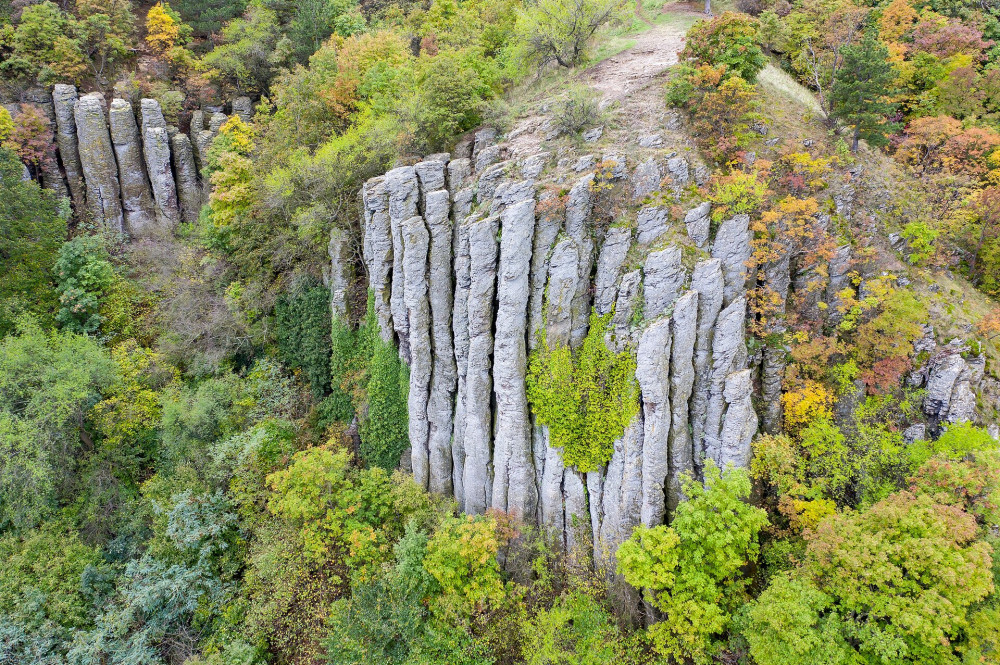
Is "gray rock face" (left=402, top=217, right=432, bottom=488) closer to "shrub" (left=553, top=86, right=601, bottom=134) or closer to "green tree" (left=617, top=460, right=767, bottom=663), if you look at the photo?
"shrub" (left=553, top=86, right=601, bottom=134)

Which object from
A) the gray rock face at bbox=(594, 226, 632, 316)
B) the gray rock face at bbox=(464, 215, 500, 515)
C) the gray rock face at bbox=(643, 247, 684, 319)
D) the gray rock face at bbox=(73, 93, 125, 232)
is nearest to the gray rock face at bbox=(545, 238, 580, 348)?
the gray rock face at bbox=(594, 226, 632, 316)

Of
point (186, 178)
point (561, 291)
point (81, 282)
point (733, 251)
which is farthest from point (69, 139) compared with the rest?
point (733, 251)

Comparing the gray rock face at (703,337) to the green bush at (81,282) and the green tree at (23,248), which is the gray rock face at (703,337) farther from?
the green tree at (23,248)

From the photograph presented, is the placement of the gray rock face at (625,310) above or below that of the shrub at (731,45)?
below

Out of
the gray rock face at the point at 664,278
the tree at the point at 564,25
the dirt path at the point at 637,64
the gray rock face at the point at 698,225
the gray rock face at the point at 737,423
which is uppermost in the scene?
the tree at the point at 564,25

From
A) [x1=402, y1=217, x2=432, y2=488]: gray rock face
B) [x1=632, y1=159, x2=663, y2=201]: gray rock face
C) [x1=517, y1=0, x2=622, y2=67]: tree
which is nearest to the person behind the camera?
[x1=632, y1=159, x2=663, y2=201]: gray rock face

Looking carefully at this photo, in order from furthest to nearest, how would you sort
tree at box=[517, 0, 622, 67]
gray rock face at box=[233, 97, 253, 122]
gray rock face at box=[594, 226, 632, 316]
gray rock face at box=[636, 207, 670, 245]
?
gray rock face at box=[233, 97, 253, 122], tree at box=[517, 0, 622, 67], gray rock face at box=[594, 226, 632, 316], gray rock face at box=[636, 207, 670, 245]

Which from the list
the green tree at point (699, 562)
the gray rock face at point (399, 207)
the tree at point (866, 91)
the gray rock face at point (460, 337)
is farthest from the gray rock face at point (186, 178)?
the tree at point (866, 91)
